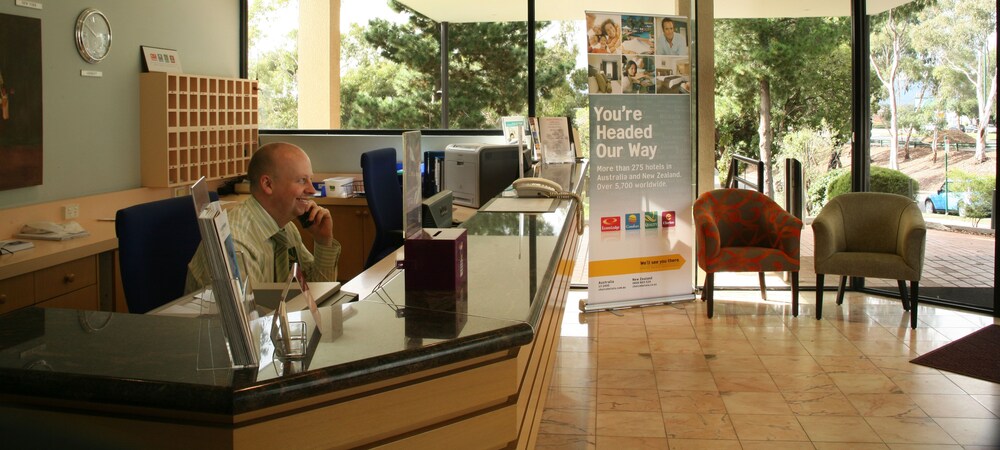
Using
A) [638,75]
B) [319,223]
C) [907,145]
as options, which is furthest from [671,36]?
[319,223]

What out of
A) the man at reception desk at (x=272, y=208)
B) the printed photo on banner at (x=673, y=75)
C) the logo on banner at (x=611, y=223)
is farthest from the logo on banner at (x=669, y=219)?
the man at reception desk at (x=272, y=208)

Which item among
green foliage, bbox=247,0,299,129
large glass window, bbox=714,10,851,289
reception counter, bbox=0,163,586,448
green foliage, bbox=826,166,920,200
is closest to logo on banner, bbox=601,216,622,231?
large glass window, bbox=714,10,851,289

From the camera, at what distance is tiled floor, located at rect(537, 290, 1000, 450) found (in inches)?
172

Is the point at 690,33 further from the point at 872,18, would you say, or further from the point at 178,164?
the point at 178,164

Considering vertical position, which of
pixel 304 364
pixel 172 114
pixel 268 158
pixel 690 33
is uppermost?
pixel 690 33

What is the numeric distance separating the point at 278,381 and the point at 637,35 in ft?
18.4

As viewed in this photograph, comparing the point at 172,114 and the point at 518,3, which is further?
the point at 518,3

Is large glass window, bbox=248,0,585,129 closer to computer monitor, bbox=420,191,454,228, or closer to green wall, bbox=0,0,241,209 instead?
green wall, bbox=0,0,241,209

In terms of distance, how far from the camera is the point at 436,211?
11.5 feet

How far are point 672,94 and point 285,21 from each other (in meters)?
3.53

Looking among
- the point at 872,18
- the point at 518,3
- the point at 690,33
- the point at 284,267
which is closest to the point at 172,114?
the point at 518,3

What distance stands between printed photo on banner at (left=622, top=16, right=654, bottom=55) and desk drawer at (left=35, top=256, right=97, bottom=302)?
13.1 ft

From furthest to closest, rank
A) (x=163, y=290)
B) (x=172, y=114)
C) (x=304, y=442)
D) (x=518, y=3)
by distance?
(x=518, y=3) → (x=172, y=114) → (x=163, y=290) → (x=304, y=442)

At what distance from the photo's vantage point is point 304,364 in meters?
1.82
